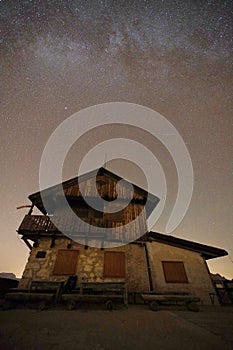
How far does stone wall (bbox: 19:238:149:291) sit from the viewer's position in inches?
418

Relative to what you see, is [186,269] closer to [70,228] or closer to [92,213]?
[92,213]

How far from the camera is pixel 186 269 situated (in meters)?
11.3

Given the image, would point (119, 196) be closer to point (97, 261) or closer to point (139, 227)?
point (139, 227)

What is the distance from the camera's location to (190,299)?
741 centimetres

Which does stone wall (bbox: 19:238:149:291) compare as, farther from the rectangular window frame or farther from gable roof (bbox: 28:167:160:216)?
gable roof (bbox: 28:167:160:216)

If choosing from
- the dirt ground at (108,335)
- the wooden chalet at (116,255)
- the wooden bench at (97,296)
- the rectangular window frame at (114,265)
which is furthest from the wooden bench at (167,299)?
the rectangular window frame at (114,265)

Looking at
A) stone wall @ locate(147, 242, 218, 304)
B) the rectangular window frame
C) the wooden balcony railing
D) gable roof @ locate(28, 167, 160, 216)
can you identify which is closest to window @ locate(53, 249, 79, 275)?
the wooden balcony railing

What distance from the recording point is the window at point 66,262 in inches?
427

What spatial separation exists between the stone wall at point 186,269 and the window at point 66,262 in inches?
190

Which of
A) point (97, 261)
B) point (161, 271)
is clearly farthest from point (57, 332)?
point (161, 271)

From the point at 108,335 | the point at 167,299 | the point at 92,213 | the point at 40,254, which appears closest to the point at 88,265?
the point at 40,254

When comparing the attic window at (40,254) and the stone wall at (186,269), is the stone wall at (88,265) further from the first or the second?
the stone wall at (186,269)

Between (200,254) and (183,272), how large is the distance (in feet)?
5.96

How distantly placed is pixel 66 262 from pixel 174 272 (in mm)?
6706
